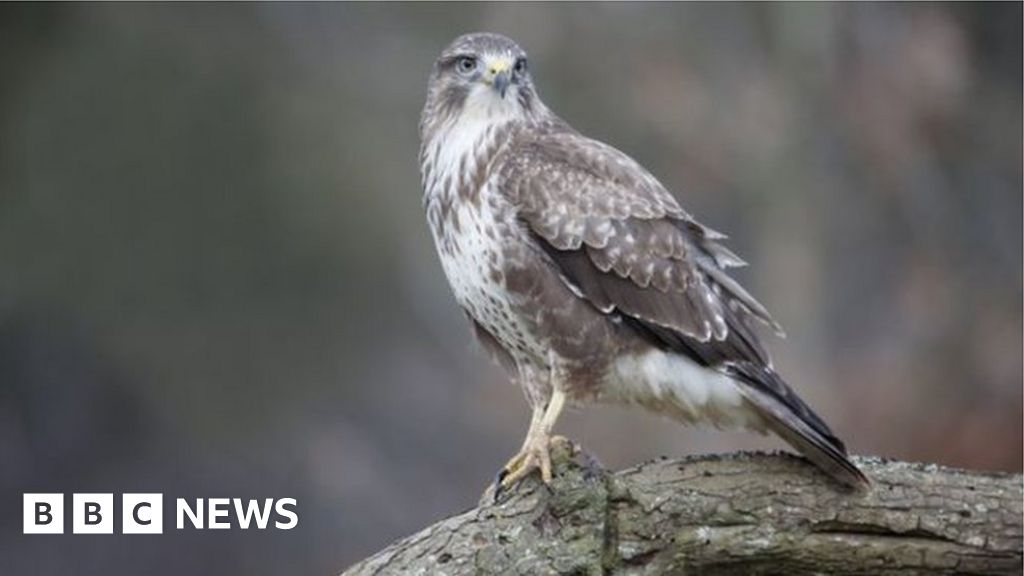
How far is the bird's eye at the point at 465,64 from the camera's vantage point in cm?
507

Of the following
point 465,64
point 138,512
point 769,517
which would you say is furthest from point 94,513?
point 769,517

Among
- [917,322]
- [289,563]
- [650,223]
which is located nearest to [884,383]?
[917,322]

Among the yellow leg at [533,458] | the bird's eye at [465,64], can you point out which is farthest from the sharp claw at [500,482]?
the bird's eye at [465,64]

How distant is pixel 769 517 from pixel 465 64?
1226mm

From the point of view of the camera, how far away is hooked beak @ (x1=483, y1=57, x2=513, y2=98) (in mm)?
5016

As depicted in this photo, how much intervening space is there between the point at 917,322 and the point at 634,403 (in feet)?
17.3

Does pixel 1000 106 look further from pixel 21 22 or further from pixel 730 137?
pixel 21 22

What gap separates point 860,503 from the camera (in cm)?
461

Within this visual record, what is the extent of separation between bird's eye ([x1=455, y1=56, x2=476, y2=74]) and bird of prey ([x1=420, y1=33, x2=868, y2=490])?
57 mm

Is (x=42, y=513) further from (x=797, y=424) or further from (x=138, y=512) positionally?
(x=797, y=424)

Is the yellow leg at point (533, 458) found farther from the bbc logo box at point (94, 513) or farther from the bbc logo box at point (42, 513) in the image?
the bbc logo box at point (42, 513)

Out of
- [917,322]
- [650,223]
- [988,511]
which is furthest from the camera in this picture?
[917,322]

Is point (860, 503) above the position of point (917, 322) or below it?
below

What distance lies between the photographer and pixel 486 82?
198 inches
